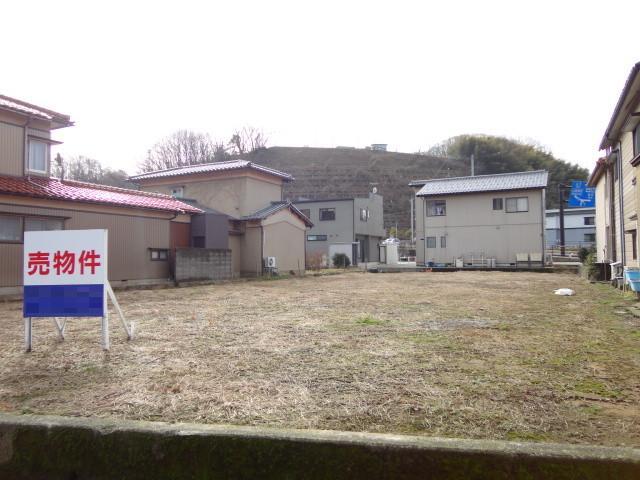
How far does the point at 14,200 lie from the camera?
11.2 m

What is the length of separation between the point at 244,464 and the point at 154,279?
13.8 metres

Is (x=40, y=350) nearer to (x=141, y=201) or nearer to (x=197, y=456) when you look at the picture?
(x=197, y=456)

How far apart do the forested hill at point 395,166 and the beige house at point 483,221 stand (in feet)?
89.3

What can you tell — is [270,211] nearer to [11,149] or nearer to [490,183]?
[11,149]

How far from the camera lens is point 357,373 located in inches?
150

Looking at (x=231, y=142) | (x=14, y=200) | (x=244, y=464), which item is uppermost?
(x=231, y=142)

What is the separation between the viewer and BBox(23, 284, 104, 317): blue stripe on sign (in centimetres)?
468

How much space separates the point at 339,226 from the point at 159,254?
17.4 meters

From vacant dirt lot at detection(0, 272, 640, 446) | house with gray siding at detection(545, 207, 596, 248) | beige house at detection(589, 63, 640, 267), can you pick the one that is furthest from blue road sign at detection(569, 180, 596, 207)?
house with gray siding at detection(545, 207, 596, 248)

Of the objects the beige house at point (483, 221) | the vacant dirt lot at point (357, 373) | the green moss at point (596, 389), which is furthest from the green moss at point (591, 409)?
the beige house at point (483, 221)

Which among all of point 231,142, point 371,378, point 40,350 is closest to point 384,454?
point 371,378

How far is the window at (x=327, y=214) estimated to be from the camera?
31.7 metres

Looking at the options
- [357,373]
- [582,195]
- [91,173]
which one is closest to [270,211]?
[357,373]

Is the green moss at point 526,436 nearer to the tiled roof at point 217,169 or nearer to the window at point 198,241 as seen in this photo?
the window at point 198,241
